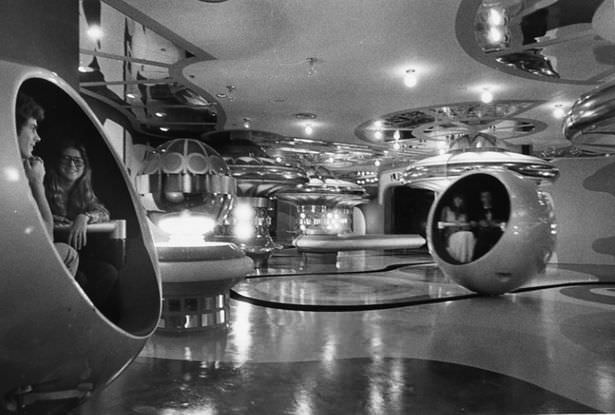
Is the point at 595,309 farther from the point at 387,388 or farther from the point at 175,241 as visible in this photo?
the point at 175,241

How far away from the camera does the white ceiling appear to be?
13.8ft

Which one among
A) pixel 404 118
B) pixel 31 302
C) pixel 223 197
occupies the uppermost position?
pixel 404 118

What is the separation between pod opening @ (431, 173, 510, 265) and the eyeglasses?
357 centimetres

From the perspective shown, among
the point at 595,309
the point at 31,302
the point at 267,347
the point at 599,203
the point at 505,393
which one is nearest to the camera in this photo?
the point at 31,302

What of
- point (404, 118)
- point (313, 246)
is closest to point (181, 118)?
point (313, 246)

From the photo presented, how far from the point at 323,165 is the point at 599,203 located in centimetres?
762

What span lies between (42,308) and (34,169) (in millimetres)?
346

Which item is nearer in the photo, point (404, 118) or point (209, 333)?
point (209, 333)

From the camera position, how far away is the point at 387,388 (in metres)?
1.87

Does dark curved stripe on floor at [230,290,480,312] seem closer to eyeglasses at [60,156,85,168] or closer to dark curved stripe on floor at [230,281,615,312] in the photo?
dark curved stripe on floor at [230,281,615,312]

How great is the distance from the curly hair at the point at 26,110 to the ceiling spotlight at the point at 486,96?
638 centimetres

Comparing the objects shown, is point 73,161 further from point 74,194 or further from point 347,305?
point 347,305

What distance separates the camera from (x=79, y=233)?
4.08 ft

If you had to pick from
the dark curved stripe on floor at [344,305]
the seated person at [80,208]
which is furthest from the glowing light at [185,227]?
the seated person at [80,208]
